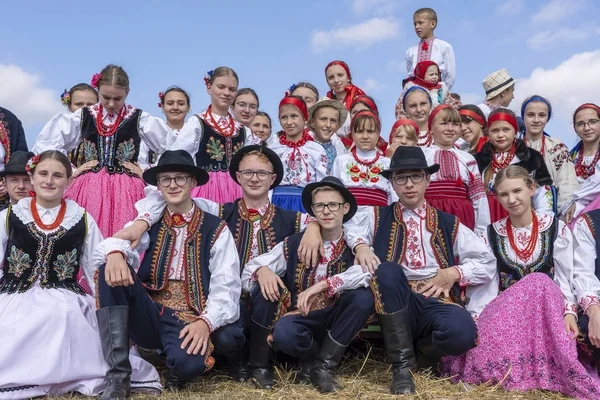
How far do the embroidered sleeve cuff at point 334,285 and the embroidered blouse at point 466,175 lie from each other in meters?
2.03

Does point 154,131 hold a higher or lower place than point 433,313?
higher

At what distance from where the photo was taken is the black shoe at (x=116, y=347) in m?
3.84

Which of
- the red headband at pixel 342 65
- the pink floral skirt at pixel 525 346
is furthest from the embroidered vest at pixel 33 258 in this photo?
the red headband at pixel 342 65

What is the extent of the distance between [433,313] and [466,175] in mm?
1968

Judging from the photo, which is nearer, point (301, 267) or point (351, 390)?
point (351, 390)

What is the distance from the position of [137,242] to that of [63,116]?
71.3 inches

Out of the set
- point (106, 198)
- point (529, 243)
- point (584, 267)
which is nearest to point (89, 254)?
point (106, 198)

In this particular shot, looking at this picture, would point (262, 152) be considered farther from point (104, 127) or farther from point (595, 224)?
point (595, 224)

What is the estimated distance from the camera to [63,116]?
5.51 m

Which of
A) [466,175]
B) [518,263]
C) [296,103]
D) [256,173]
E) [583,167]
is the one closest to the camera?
[518,263]

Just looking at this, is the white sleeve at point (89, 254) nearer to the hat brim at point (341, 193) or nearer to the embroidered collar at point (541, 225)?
the hat brim at point (341, 193)

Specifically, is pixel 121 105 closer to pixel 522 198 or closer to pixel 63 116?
pixel 63 116

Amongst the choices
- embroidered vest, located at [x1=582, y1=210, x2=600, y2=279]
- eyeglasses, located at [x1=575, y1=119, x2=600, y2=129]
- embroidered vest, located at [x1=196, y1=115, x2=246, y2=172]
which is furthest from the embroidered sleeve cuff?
eyeglasses, located at [x1=575, y1=119, x2=600, y2=129]

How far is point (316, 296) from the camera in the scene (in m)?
4.28
